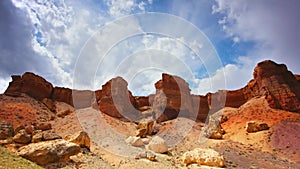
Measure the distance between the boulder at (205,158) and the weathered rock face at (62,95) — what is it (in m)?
49.1

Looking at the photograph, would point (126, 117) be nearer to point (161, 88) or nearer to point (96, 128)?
point (161, 88)

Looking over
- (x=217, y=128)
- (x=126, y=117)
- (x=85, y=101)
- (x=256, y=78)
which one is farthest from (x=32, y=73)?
(x=256, y=78)

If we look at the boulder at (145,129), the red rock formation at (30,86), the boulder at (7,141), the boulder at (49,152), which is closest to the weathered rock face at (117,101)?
the boulder at (145,129)

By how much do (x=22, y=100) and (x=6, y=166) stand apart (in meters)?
43.5

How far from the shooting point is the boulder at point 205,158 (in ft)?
50.2

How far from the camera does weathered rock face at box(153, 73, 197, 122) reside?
45.8m

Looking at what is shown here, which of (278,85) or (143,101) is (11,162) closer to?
(278,85)

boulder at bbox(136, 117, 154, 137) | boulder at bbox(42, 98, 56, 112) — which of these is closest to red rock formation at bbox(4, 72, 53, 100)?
boulder at bbox(42, 98, 56, 112)

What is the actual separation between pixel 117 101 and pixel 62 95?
20.1m

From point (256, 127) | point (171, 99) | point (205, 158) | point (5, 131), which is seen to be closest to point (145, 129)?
point (205, 158)

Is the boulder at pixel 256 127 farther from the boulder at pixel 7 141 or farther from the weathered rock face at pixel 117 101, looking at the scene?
the boulder at pixel 7 141

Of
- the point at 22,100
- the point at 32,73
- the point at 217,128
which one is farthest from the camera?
the point at 32,73

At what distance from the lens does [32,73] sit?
2106 inches

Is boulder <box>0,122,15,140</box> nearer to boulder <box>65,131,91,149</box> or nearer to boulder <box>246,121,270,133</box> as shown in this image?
boulder <box>65,131,91,149</box>
